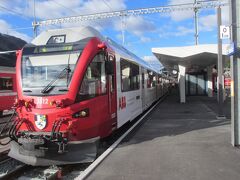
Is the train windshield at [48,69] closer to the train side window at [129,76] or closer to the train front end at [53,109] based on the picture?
the train front end at [53,109]

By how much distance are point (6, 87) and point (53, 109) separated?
1322cm

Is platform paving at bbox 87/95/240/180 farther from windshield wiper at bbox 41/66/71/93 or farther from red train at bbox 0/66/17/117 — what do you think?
red train at bbox 0/66/17/117

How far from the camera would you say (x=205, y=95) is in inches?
1319

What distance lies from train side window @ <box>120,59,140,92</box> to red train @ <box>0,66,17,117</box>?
8.80 metres

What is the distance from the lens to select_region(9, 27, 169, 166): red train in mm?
7703

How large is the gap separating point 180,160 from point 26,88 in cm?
403

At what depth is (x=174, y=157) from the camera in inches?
301

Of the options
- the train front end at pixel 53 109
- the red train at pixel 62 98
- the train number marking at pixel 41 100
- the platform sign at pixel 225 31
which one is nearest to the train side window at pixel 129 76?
the red train at pixel 62 98

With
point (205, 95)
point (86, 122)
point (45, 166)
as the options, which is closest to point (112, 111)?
point (86, 122)

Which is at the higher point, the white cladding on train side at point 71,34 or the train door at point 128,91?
the white cladding on train side at point 71,34

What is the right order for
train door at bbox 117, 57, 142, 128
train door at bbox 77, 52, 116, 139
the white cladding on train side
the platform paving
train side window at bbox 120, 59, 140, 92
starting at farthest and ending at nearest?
1. train side window at bbox 120, 59, 140, 92
2. train door at bbox 117, 57, 142, 128
3. the white cladding on train side
4. train door at bbox 77, 52, 116, 139
5. the platform paving

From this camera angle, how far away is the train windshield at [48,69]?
26.7ft

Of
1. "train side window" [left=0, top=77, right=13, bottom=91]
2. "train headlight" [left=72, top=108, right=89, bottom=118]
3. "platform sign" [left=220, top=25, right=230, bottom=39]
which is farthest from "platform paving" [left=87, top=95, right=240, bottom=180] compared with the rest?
"train side window" [left=0, top=77, right=13, bottom=91]

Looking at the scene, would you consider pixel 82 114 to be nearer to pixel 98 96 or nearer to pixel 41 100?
pixel 98 96
